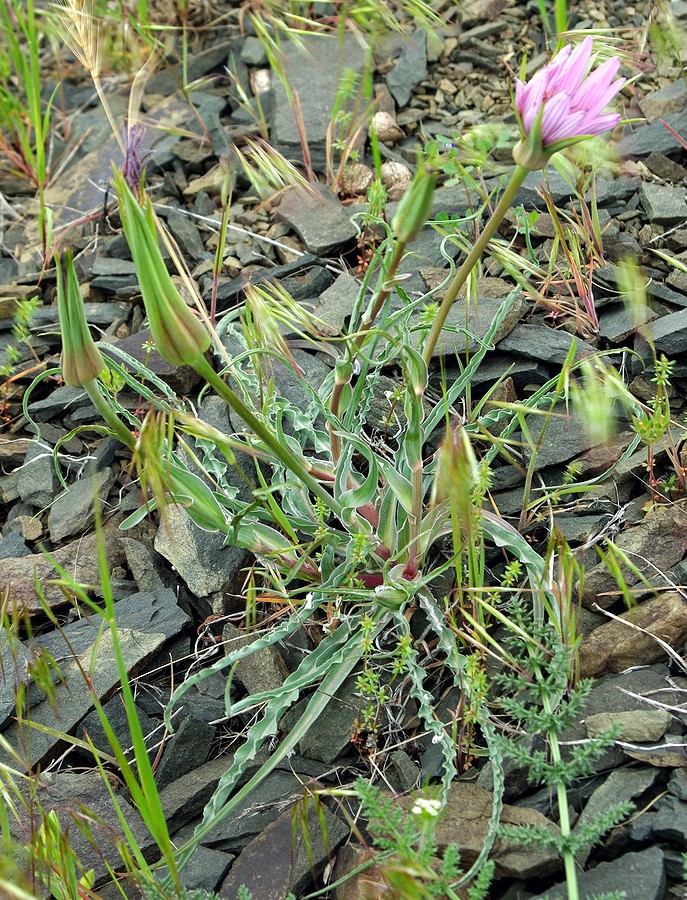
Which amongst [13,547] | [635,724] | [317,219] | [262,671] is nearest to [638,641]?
[635,724]

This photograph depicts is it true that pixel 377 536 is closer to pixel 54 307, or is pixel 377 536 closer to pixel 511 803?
pixel 511 803

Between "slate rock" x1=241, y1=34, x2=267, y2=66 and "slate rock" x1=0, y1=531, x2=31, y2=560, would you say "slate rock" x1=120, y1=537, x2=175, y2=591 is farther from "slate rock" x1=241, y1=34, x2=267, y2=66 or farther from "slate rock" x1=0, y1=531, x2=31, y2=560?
"slate rock" x1=241, y1=34, x2=267, y2=66

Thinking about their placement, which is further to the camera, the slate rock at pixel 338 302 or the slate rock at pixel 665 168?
the slate rock at pixel 665 168

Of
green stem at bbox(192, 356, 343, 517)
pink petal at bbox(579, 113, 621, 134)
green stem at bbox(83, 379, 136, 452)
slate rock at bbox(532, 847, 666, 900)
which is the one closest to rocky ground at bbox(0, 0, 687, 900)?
slate rock at bbox(532, 847, 666, 900)

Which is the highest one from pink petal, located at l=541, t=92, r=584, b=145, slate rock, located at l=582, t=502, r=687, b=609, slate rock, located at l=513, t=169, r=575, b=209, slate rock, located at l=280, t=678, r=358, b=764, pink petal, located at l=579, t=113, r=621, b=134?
pink petal, located at l=541, t=92, r=584, b=145

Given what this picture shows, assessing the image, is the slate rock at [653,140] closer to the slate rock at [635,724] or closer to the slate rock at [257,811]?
the slate rock at [635,724]

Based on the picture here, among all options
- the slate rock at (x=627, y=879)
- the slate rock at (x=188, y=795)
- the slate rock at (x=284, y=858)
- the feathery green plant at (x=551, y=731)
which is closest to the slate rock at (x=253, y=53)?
the feathery green plant at (x=551, y=731)
